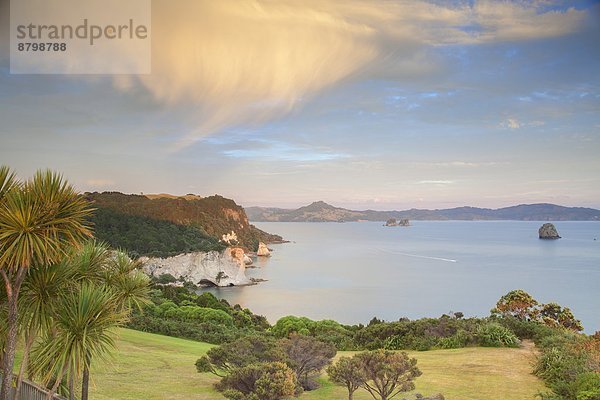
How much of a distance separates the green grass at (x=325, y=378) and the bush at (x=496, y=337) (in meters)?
0.54

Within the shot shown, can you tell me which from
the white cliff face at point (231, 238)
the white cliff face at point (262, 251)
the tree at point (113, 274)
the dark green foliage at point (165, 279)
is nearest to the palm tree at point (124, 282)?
the tree at point (113, 274)

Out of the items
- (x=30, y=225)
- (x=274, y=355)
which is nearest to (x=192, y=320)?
(x=274, y=355)

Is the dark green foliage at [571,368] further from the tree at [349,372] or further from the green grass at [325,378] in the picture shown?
the tree at [349,372]

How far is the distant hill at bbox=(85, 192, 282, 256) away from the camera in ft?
181

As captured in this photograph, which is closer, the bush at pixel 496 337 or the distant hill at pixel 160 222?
the bush at pixel 496 337

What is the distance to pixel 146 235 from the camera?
5731 centimetres

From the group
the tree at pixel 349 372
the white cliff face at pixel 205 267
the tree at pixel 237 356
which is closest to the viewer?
the tree at pixel 349 372

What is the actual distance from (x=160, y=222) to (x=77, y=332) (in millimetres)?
60698

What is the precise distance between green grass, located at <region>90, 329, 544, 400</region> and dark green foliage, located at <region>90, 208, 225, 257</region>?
1659 inches

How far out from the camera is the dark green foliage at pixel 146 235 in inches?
2135

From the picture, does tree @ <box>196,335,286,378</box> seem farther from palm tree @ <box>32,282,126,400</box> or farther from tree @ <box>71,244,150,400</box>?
palm tree @ <box>32,282,126,400</box>

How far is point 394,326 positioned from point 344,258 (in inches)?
2506

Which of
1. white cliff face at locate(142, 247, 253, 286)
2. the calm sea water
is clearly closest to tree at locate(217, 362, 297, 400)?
the calm sea water

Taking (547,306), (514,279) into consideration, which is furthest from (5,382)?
(514,279)
